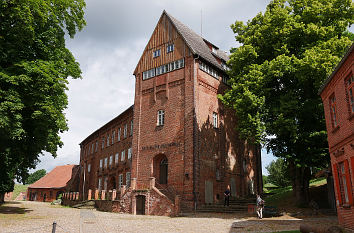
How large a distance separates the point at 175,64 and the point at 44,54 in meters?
11.1

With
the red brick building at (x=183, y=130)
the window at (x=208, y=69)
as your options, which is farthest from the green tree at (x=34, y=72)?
the window at (x=208, y=69)

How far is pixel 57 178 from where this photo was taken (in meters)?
57.7

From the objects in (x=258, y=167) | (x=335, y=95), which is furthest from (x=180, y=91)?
(x=335, y=95)

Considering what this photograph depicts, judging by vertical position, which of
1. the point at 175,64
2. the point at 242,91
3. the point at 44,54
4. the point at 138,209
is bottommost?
the point at 138,209

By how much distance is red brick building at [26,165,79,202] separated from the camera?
5469 centimetres

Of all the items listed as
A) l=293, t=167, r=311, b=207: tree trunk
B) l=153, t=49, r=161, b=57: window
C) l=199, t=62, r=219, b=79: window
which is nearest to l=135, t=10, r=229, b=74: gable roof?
l=199, t=62, r=219, b=79: window

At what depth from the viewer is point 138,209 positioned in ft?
75.6

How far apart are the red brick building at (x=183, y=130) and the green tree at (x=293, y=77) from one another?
166 inches

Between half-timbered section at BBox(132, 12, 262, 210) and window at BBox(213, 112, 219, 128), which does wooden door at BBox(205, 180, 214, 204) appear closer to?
half-timbered section at BBox(132, 12, 262, 210)

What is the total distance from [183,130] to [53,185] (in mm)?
40408

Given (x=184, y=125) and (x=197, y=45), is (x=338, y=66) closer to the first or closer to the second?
(x=184, y=125)

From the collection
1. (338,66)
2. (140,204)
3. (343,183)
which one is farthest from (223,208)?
(338,66)

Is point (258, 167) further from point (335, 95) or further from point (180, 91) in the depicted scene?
point (335, 95)

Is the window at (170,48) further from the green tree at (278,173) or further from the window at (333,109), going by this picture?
the green tree at (278,173)
